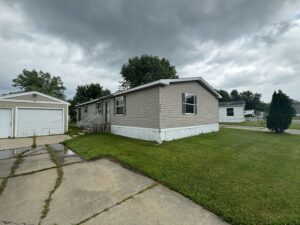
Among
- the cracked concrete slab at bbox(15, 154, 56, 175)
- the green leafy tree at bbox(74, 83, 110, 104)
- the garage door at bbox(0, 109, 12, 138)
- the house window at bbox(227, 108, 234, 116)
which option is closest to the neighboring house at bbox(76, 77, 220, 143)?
the cracked concrete slab at bbox(15, 154, 56, 175)

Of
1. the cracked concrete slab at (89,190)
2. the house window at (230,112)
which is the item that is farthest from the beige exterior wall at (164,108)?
the house window at (230,112)

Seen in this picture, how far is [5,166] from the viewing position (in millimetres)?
5480

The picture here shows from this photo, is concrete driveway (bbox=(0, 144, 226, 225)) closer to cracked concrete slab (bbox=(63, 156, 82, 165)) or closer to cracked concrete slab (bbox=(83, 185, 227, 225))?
cracked concrete slab (bbox=(83, 185, 227, 225))

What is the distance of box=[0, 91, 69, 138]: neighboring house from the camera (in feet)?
38.3

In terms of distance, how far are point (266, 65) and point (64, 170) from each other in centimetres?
1954

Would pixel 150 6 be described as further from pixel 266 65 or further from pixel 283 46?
pixel 266 65

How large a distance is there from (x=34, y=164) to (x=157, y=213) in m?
5.11

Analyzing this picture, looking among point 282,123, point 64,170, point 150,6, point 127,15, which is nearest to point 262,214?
point 64,170

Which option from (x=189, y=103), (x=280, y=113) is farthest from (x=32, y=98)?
(x=280, y=113)

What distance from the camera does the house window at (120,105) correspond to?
454 inches

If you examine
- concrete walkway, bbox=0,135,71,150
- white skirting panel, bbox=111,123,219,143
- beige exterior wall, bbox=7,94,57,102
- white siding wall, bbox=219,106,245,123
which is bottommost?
concrete walkway, bbox=0,135,71,150

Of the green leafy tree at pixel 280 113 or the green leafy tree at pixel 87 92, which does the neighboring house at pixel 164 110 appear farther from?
the green leafy tree at pixel 87 92

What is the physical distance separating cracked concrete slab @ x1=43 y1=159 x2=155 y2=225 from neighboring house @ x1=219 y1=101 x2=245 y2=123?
2449 centimetres

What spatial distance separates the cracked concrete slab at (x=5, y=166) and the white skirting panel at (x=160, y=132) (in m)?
5.92
